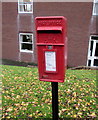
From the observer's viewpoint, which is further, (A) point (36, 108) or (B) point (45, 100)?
(B) point (45, 100)

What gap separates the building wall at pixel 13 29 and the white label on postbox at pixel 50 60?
909 centimetres

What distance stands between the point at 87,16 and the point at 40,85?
267 inches

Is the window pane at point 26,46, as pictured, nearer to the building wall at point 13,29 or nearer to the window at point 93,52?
the building wall at point 13,29

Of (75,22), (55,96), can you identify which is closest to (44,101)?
(55,96)

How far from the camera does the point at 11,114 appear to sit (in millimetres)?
3031

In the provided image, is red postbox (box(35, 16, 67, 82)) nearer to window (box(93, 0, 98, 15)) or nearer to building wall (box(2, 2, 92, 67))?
building wall (box(2, 2, 92, 67))

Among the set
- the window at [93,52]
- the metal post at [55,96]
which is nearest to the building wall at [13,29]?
the window at [93,52]

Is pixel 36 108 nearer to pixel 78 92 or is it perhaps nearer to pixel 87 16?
pixel 78 92

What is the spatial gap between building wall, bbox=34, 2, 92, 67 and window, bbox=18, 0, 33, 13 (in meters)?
0.53

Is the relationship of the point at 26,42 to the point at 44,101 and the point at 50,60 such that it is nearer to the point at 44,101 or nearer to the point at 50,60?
the point at 44,101

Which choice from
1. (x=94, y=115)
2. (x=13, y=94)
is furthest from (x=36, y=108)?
(x=94, y=115)

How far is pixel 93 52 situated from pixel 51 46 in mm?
8574

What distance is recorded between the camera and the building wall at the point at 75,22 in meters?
9.39

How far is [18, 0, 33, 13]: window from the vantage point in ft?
34.6
